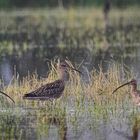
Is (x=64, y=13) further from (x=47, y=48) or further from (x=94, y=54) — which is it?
(x=94, y=54)

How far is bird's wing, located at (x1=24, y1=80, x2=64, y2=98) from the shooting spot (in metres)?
14.2

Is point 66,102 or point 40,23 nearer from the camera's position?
point 66,102

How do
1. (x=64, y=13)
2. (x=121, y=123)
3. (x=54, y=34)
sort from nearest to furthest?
(x=121, y=123) → (x=54, y=34) → (x=64, y=13)

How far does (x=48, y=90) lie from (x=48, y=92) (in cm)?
5

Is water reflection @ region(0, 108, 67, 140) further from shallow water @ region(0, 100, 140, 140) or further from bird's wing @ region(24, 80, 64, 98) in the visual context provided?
bird's wing @ region(24, 80, 64, 98)

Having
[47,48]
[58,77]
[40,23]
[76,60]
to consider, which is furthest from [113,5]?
[58,77]

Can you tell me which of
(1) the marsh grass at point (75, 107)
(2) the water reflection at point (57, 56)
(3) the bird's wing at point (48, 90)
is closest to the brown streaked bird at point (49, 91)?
(3) the bird's wing at point (48, 90)

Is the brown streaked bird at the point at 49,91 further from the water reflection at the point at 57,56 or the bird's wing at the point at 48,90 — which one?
the water reflection at the point at 57,56

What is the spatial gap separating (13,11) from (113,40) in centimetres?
2028

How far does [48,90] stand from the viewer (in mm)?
14359

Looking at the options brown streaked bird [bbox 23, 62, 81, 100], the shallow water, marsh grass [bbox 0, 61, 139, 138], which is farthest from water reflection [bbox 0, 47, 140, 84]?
the shallow water

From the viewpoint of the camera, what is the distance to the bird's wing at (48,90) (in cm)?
1418

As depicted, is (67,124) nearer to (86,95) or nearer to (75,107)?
(75,107)

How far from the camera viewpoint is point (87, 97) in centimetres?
1532
